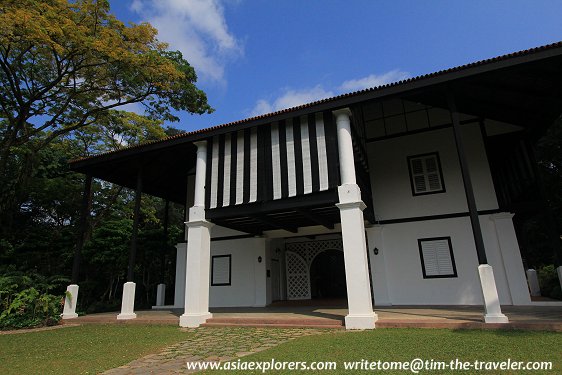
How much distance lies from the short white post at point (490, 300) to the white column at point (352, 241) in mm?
2237

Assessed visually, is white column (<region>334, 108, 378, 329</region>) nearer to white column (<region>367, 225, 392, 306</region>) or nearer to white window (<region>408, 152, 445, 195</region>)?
white column (<region>367, 225, 392, 306</region>)

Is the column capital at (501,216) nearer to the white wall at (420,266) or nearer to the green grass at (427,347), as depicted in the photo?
the white wall at (420,266)

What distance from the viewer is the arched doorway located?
14.0 metres

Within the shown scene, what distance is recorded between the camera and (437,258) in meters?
10.6

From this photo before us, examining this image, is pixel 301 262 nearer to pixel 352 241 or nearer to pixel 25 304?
pixel 352 241

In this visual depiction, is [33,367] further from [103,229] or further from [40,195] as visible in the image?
[40,195]

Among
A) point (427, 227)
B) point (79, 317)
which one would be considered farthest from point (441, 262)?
point (79, 317)

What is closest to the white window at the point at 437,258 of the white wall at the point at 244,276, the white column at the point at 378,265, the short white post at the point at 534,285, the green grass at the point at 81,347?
the white column at the point at 378,265

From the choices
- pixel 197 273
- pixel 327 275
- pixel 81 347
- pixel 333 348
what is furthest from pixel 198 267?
pixel 327 275

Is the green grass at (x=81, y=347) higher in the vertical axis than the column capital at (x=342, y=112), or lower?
lower

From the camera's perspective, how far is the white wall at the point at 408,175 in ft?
35.3

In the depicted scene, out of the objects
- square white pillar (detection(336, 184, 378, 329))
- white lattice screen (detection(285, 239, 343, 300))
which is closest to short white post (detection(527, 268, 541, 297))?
white lattice screen (detection(285, 239, 343, 300))

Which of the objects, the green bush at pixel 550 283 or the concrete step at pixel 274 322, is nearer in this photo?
the concrete step at pixel 274 322

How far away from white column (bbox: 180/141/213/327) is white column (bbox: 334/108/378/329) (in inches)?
162
